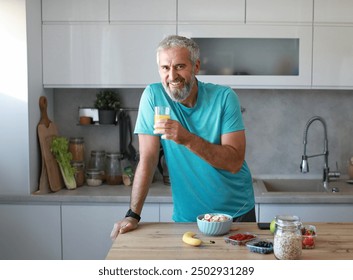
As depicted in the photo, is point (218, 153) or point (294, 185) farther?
point (294, 185)

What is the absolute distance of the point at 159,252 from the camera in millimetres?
1673

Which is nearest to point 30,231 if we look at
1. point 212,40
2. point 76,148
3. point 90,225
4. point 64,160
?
point 90,225

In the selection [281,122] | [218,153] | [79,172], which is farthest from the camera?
[281,122]

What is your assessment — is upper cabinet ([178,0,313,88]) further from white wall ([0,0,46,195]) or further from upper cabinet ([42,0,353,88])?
white wall ([0,0,46,195])

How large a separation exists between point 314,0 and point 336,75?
52 cm

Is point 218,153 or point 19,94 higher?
point 19,94

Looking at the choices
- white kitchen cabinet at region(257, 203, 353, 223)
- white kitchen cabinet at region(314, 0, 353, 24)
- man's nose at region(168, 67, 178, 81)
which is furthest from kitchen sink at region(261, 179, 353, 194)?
man's nose at region(168, 67, 178, 81)

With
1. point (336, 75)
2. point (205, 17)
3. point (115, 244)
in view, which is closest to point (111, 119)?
point (205, 17)

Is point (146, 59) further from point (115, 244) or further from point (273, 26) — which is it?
point (115, 244)

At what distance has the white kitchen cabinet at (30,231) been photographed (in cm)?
318

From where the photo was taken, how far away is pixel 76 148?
3.59 metres

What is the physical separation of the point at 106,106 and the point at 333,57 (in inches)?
64.2

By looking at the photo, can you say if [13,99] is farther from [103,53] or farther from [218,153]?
[218,153]
